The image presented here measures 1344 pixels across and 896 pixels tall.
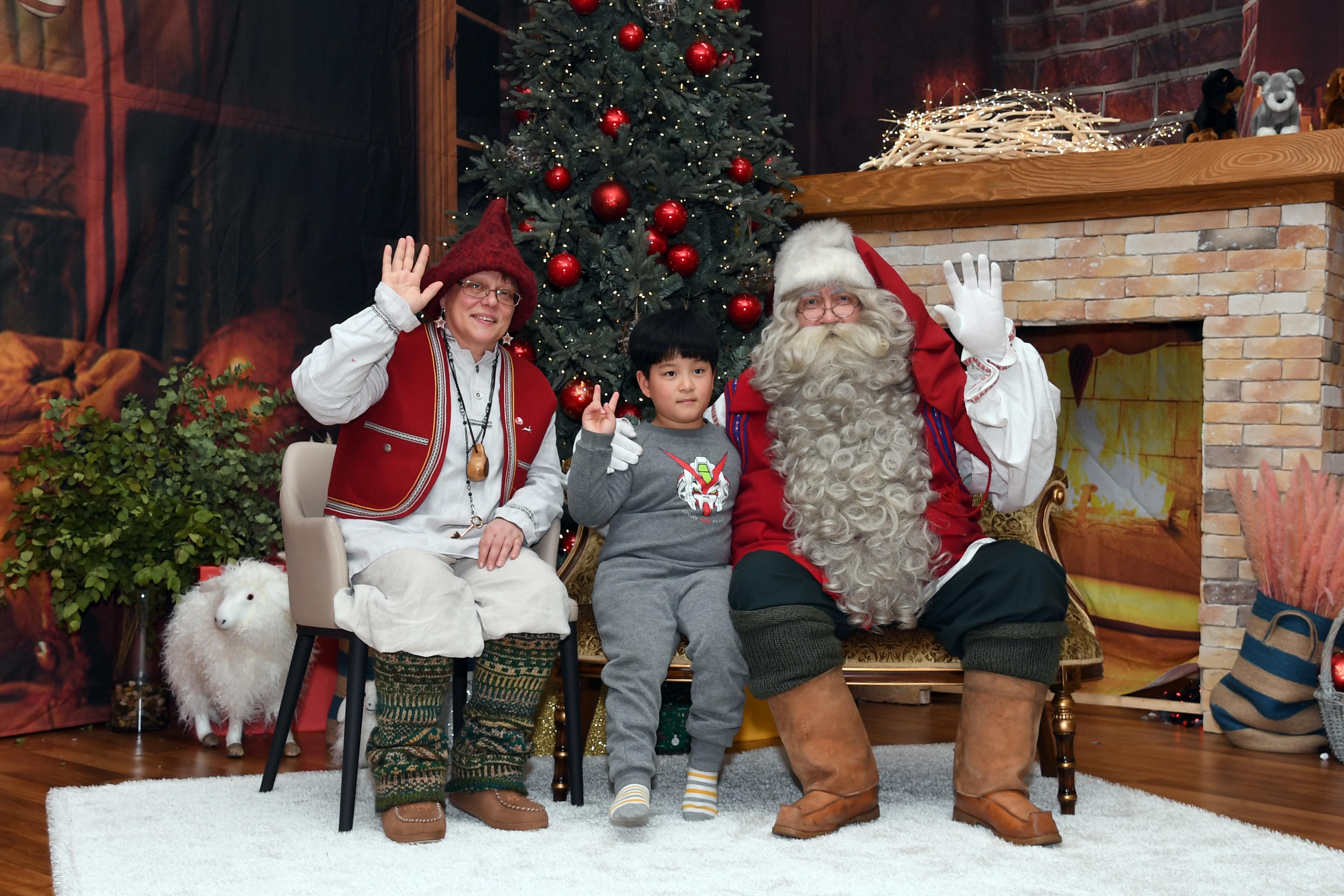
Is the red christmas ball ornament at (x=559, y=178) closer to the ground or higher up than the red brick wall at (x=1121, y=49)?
closer to the ground

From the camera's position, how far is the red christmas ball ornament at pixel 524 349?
3.94 meters

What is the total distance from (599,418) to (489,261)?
1.51 ft

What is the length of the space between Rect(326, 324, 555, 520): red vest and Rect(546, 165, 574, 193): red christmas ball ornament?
45.9 inches

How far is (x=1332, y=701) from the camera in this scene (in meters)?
3.62

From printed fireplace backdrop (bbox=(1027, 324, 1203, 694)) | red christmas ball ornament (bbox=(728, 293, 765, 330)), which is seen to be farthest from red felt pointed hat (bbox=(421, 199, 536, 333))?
printed fireplace backdrop (bbox=(1027, 324, 1203, 694))

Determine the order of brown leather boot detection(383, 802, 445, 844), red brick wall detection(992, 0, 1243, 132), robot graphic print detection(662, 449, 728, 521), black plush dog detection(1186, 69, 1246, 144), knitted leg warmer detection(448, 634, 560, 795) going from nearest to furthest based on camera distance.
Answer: brown leather boot detection(383, 802, 445, 844)
knitted leg warmer detection(448, 634, 560, 795)
robot graphic print detection(662, 449, 728, 521)
black plush dog detection(1186, 69, 1246, 144)
red brick wall detection(992, 0, 1243, 132)

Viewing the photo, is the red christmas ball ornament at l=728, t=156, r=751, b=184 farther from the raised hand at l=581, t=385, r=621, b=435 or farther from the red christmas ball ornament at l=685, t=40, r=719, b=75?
the raised hand at l=581, t=385, r=621, b=435

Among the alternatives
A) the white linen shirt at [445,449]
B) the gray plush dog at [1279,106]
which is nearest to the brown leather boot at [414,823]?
the white linen shirt at [445,449]

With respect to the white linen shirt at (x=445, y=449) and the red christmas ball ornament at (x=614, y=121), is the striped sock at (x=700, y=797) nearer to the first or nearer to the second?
the white linen shirt at (x=445, y=449)

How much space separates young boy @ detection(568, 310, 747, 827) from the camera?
275cm

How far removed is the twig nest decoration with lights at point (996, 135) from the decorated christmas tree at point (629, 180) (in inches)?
26.9

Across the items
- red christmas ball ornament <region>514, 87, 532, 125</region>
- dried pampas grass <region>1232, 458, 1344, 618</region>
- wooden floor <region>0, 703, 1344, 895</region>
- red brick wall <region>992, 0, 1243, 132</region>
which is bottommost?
wooden floor <region>0, 703, 1344, 895</region>

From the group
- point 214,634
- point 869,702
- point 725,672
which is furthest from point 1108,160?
point 214,634

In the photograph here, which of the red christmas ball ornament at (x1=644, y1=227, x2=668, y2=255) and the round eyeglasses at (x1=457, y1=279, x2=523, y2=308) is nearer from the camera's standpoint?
the round eyeglasses at (x1=457, y1=279, x2=523, y2=308)
